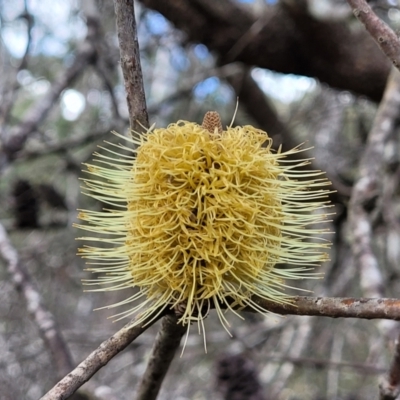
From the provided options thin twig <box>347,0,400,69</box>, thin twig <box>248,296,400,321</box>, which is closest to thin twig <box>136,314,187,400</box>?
thin twig <box>248,296,400,321</box>

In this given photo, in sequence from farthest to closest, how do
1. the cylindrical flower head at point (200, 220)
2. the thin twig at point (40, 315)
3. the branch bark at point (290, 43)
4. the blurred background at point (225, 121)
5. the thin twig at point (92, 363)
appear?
the branch bark at point (290, 43), the blurred background at point (225, 121), the thin twig at point (40, 315), the cylindrical flower head at point (200, 220), the thin twig at point (92, 363)

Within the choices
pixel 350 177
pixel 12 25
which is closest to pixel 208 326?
pixel 350 177

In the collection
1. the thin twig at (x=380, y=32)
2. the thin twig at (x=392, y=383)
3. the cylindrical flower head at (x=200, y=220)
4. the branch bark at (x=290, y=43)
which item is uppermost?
the branch bark at (x=290, y=43)

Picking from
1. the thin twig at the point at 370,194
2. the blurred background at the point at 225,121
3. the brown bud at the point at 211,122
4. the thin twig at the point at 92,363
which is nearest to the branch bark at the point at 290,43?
the blurred background at the point at 225,121

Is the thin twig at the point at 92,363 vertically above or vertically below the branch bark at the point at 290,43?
below

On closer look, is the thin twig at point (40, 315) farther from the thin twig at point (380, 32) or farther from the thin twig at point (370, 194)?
the thin twig at point (380, 32)
